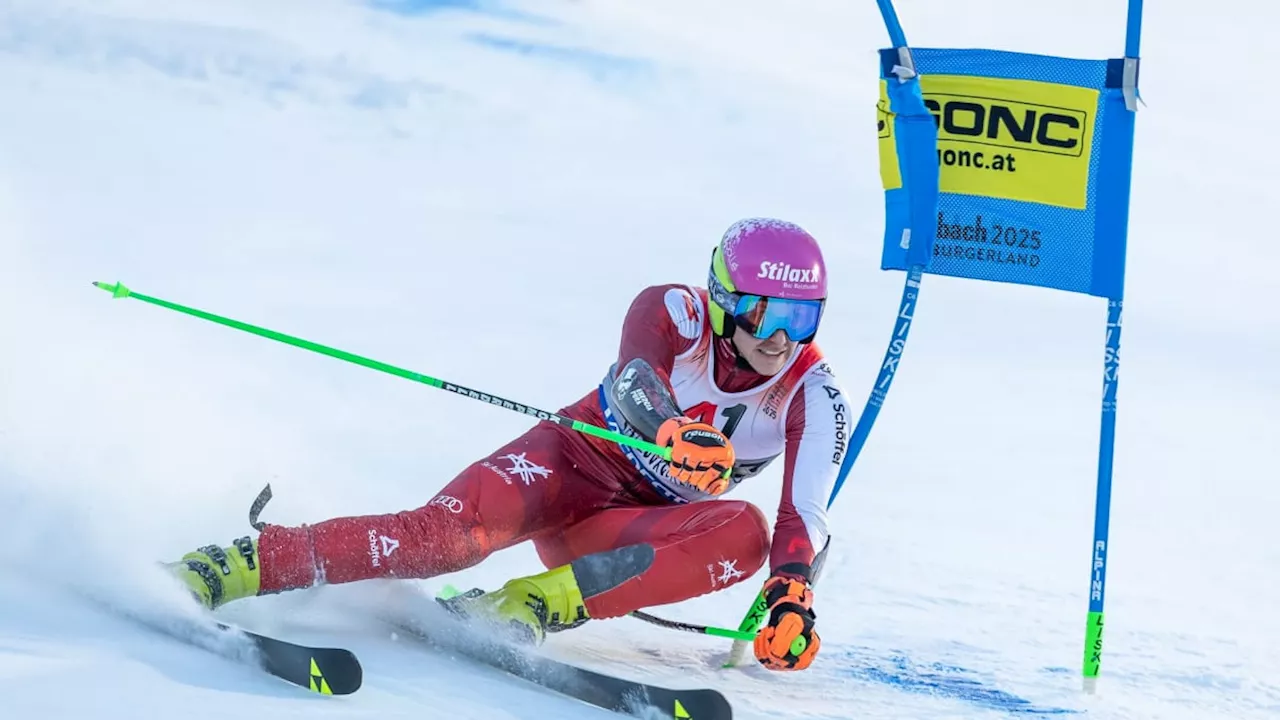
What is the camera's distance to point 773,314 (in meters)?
4.04

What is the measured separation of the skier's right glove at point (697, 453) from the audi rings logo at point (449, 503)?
0.65 meters

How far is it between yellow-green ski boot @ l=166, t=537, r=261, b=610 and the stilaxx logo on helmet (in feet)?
5.29

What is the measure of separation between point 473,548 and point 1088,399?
8172 mm

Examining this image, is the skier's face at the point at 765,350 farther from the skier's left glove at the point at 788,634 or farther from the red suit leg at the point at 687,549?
the skier's left glove at the point at 788,634

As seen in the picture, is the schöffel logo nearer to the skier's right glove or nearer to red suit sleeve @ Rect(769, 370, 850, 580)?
red suit sleeve @ Rect(769, 370, 850, 580)

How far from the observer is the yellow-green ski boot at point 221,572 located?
3582 millimetres

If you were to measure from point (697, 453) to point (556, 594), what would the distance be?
0.56 m

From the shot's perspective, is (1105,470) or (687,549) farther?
(1105,470)

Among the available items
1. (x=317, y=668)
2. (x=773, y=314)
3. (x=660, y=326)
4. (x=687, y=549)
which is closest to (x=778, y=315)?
(x=773, y=314)

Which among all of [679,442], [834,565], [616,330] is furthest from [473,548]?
[616,330]

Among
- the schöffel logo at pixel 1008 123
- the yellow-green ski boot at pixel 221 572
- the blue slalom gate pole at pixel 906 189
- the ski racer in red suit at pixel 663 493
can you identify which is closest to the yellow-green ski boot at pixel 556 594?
the ski racer in red suit at pixel 663 493

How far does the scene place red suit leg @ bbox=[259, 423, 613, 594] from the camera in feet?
12.3

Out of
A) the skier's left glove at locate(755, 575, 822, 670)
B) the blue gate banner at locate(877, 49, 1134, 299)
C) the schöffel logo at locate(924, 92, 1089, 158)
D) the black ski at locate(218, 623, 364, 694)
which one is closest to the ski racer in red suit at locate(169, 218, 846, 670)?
the skier's left glove at locate(755, 575, 822, 670)

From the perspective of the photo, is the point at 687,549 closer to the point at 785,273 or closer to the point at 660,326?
the point at 660,326
